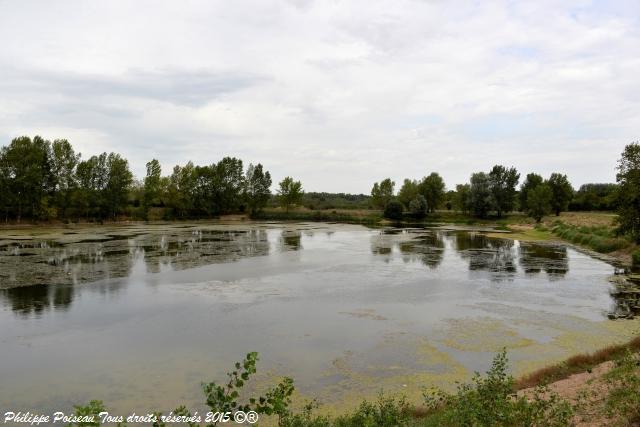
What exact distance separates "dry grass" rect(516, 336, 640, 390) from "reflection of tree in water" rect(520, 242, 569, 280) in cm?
1230

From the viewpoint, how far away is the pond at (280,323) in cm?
1000

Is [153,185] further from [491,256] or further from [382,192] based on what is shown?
[491,256]

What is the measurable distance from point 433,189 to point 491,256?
6215 cm

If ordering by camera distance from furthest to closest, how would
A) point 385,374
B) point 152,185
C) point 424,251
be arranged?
point 152,185, point 424,251, point 385,374

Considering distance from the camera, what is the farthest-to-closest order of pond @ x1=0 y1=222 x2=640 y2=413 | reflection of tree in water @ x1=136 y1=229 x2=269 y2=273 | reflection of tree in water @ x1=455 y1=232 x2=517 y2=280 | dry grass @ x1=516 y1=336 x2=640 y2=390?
reflection of tree in water @ x1=136 y1=229 x2=269 y2=273 < reflection of tree in water @ x1=455 y1=232 x2=517 y2=280 < pond @ x1=0 y1=222 x2=640 y2=413 < dry grass @ x1=516 y1=336 x2=640 y2=390

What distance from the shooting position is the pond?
10.0m

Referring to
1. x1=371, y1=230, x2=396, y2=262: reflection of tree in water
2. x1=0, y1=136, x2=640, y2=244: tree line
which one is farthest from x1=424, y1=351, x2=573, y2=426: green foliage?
x1=0, y1=136, x2=640, y2=244: tree line

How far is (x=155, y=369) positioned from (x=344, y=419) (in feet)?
17.5

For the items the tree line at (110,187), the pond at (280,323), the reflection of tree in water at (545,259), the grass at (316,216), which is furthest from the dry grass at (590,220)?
the tree line at (110,187)

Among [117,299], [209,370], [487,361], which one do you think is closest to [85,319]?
[117,299]

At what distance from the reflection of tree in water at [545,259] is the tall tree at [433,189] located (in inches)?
2061

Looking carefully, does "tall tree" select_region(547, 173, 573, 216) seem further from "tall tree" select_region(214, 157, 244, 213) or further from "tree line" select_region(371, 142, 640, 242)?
"tall tree" select_region(214, 157, 244, 213)

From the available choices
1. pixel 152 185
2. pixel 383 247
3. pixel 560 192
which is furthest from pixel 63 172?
pixel 560 192

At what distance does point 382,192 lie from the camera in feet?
340
